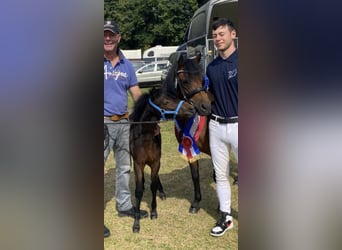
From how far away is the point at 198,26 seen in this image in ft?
4.31

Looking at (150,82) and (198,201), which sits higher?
(150,82)

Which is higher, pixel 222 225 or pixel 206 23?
pixel 206 23

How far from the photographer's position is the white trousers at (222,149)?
1536 millimetres

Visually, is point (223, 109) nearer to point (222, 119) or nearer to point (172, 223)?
point (222, 119)

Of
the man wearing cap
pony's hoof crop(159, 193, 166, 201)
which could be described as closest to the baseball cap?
the man wearing cap

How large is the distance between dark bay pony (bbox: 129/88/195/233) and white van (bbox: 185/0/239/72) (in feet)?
1.53

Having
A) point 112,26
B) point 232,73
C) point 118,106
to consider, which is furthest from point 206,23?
point 118,106

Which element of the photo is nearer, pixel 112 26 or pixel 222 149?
pixel 112 26

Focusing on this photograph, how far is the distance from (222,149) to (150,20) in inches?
34.3
